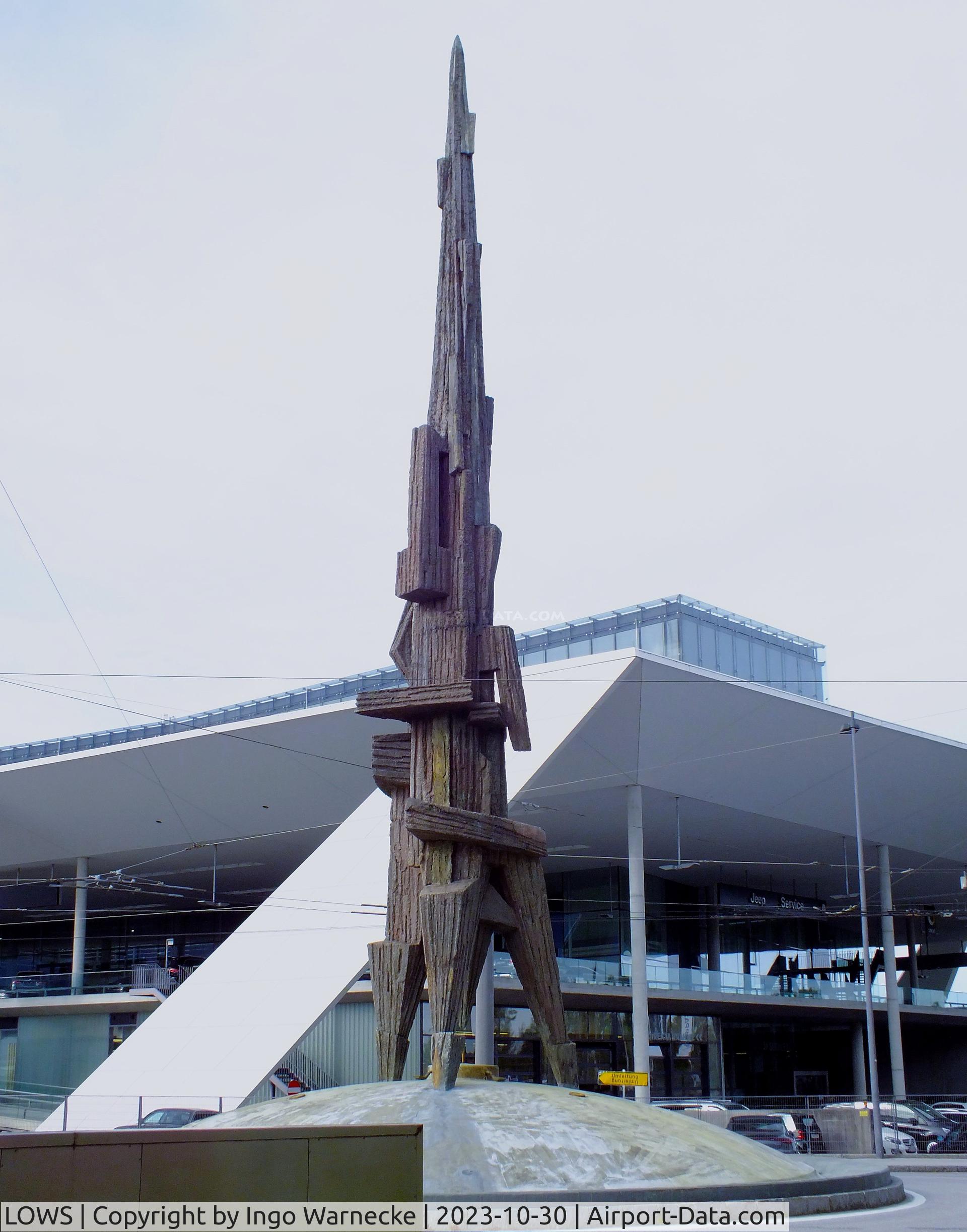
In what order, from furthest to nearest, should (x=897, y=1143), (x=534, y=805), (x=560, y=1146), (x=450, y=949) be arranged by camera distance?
(x=534, y=805), (x=897, y=1143), (x=450, y=949), (x=560, y=1146)

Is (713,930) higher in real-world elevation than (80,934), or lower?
higher

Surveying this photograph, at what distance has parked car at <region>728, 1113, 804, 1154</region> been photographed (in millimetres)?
26031

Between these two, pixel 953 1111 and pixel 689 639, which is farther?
pixel 689 639

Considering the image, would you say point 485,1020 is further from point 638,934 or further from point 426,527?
point 426,527

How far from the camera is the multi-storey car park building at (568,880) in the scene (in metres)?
27.5

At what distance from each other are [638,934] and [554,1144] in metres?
21.3

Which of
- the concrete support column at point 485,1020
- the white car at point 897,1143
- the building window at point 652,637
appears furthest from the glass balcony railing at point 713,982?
the building window at point 652,637

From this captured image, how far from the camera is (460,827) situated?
1387 centimetres

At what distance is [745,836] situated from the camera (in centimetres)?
4141

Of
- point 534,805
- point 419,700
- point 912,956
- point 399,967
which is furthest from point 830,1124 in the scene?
point 912,956

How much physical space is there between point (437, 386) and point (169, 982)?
28888 mm

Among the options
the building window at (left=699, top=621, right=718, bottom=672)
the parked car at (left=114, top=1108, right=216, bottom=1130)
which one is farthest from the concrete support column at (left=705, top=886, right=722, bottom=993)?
the parked car at (left=114, top=1108, right=216, bottom=1130)

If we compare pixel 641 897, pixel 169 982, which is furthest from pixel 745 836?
pixel 169 982

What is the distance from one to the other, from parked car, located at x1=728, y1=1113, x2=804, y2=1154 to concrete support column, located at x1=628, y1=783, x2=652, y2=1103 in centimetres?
383
